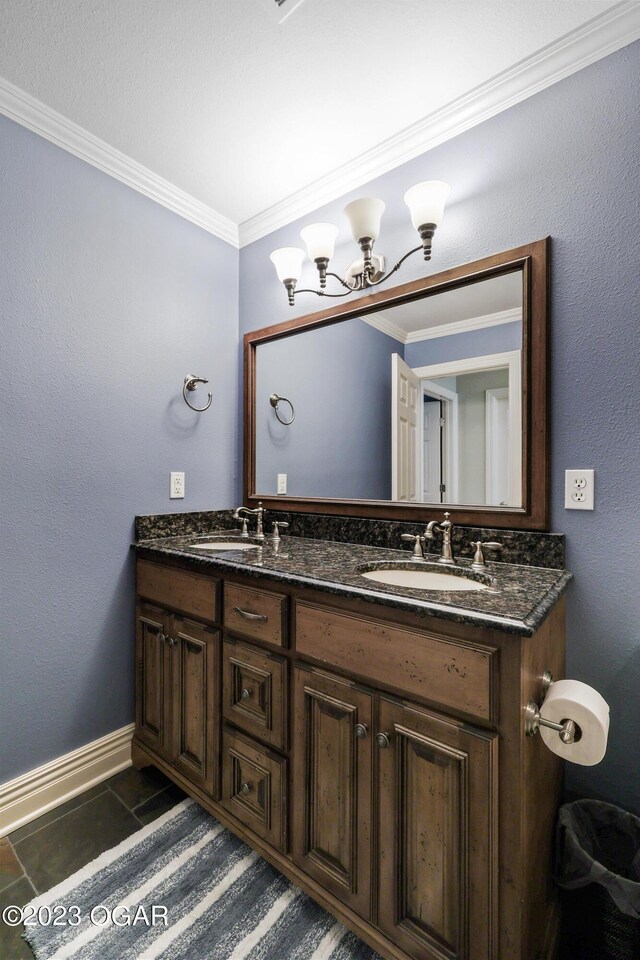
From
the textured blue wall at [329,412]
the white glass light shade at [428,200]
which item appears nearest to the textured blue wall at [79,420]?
the textured blue wall at [329,412]

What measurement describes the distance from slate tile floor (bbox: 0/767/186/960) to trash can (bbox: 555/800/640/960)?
49.4 inches

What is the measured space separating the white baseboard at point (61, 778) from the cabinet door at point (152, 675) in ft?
0.35

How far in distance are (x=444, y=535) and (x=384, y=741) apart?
68 centimetres

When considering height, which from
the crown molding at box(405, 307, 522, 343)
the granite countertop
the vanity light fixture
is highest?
the vanity light fixture

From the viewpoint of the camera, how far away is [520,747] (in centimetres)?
84

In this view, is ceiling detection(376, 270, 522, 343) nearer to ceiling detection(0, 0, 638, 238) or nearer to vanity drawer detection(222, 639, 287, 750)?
ceiling detection(0, 0, 638, 238)

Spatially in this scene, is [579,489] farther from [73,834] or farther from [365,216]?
[73,834]

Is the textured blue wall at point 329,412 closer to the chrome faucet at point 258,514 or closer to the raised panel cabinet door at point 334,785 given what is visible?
the chrome faucet at point 258,514

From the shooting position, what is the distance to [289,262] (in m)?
1.80

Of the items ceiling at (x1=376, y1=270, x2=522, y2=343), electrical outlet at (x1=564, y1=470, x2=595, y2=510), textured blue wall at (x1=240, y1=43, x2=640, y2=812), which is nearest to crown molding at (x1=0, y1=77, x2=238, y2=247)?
ceiling at (x1=376, y1=270, x2=522, y2=343)

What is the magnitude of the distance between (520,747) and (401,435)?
1.07 m

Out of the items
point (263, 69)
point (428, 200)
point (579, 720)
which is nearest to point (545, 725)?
point (579, 720)

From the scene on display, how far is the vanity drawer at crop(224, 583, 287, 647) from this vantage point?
1.24 meters

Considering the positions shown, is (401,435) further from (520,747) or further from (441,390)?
(520,747)
